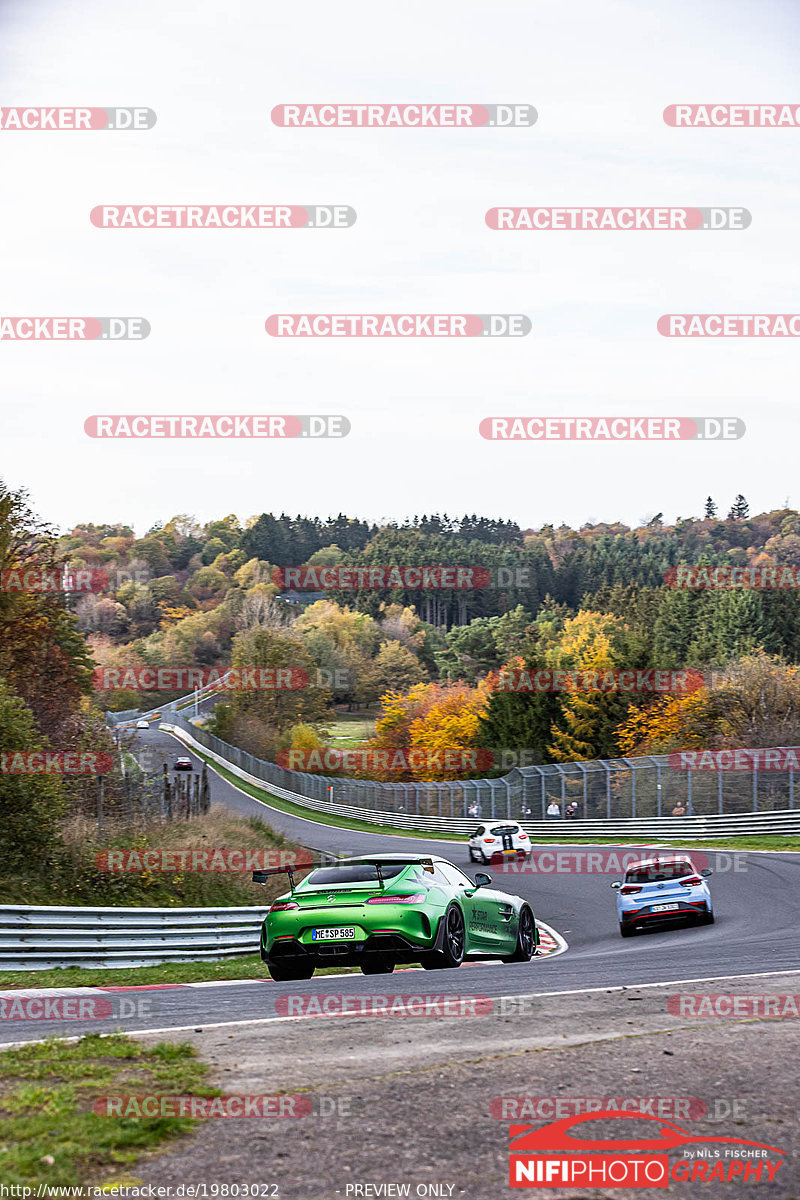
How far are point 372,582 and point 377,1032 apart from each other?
477 ft

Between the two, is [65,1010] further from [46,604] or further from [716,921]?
[46,604]

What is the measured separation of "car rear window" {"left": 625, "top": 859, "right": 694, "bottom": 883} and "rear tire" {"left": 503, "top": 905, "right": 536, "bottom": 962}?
4558 mm

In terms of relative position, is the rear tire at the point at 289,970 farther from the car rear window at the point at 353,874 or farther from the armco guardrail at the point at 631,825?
the armco guardrail at the point at 631,825

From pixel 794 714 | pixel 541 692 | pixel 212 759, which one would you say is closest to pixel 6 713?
pixel 794 714

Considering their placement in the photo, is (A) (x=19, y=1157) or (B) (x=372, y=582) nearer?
(A) (x=19, y=1157)

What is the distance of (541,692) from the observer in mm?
77688

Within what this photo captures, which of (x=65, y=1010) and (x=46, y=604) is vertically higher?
(x=46, y=604)

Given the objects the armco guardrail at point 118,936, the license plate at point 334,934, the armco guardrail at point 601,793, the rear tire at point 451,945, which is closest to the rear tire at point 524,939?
the rear tire at point 451,945

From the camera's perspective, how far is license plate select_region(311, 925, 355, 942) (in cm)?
1128

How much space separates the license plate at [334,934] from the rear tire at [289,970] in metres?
0.38

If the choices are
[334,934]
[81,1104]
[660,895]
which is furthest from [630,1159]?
[660,895]

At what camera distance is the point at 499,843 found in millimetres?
35438

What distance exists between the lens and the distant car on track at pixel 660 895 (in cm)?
1850

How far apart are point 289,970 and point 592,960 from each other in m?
3.81
